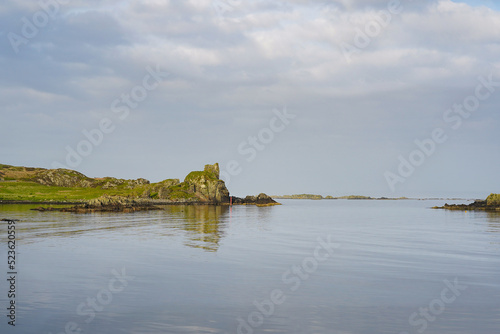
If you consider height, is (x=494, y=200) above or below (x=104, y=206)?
above

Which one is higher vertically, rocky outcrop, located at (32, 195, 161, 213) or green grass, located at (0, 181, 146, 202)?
green grass, located at (0, 181, 146, 202)

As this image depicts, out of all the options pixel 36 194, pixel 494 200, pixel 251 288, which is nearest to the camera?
pixel 251 288

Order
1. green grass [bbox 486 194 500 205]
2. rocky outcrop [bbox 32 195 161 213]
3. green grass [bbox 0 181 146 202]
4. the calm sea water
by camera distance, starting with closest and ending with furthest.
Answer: the calm sea water
rocky outcrop [bbox 32 195 161 213]
green grass [bbox 486 194 500 205]
green grass [bbox 0 181 146 202]

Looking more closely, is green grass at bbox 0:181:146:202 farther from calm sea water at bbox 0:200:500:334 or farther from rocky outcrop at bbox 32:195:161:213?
calm sea water at bbox 0:200:500:334

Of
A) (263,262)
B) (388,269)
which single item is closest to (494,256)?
(388,269)

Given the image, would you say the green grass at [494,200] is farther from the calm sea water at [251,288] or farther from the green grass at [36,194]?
the green grass at [36,194]

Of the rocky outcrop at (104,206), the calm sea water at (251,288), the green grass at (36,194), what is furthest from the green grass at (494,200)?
the green grass at (36,194)

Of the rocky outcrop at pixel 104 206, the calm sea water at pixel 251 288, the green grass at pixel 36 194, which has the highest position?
the green grass at pixel 36 194

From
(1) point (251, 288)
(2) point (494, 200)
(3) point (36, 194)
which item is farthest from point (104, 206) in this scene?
(2) point (494, 200)

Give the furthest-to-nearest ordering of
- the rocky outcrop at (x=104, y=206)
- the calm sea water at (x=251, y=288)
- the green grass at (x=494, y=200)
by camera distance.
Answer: the green grass at (x=494, y=200), the rocky outcrop at (x=104, y=206), the calm sea water at (x=251, y=288)

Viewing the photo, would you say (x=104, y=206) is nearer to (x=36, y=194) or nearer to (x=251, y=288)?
(x=36, y=194)

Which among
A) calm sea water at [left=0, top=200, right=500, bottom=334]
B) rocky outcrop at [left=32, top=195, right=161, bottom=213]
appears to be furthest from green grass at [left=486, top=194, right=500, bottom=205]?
rocky outcrop at [left=32, top=195, right=161, bottom=213]

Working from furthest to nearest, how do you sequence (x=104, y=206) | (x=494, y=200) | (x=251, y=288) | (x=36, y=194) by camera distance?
(x=36, y=194) → (x=494, y=200) → (x=104, y=206) → (x=251, y=288)

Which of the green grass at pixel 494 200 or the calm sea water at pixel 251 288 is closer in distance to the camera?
the calm sea water at pixel 251 288
